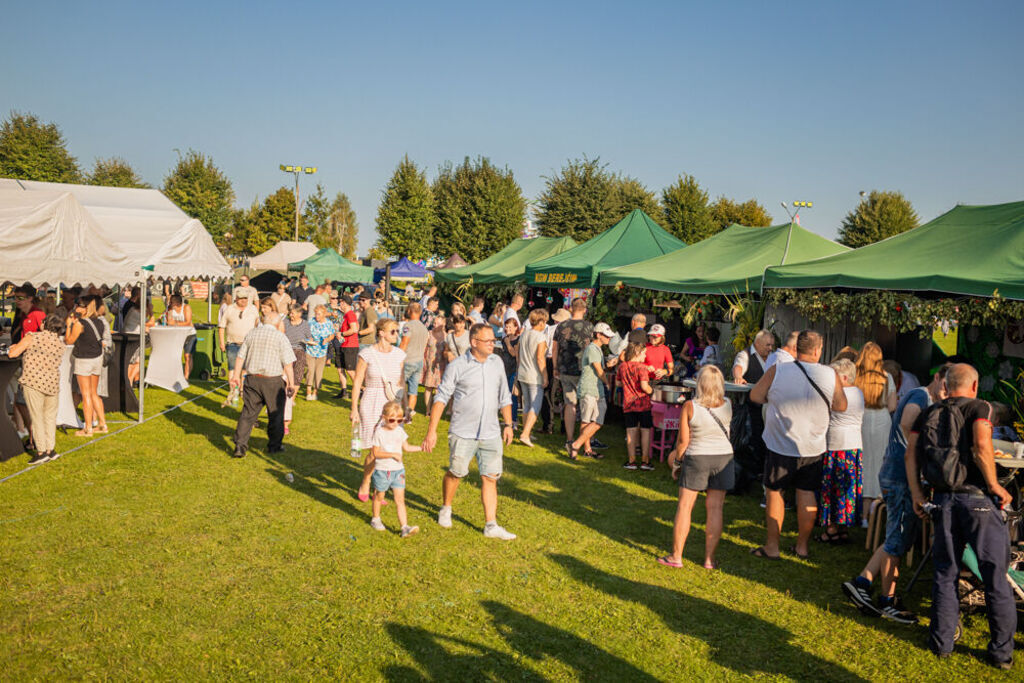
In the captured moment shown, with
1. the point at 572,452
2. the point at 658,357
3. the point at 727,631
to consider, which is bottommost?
the point at 727,631

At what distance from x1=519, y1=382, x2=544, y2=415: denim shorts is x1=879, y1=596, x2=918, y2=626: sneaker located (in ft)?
17.7

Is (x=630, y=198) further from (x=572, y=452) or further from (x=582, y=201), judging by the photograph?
(x=572, y=452)

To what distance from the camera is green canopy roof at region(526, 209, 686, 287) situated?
43.4 feet

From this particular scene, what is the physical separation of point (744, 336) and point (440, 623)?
6.61 meters

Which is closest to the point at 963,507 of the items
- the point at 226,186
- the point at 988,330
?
the point at 988,330

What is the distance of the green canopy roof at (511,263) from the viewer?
17805 millimetres

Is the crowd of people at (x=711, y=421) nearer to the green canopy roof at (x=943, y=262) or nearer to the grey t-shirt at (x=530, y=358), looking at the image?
the grey t-shirt at (x=530, y=358)

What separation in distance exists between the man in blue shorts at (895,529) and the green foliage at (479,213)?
39280 millimetres

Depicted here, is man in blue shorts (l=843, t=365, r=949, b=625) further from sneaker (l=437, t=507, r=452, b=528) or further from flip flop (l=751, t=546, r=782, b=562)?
sneaker (l=437, t=507, r=452, b=528)

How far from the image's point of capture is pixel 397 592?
5.05 meters

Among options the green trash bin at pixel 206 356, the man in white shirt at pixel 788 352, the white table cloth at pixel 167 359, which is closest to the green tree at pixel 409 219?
the green trash bin at pixel 206 356

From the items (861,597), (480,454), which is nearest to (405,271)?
(480,454)

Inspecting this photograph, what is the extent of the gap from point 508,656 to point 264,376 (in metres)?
5.51

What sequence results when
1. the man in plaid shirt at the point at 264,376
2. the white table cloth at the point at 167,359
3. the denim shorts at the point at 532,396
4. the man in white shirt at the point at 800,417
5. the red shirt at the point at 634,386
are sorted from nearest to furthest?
the man in white shirt at the point at 800,417
the man in plaid shirt at the point at 264,376
the red shirt at the point at 634,386
the denim shorts at the point at 532,396
the white table cloth at the point at 167,359
